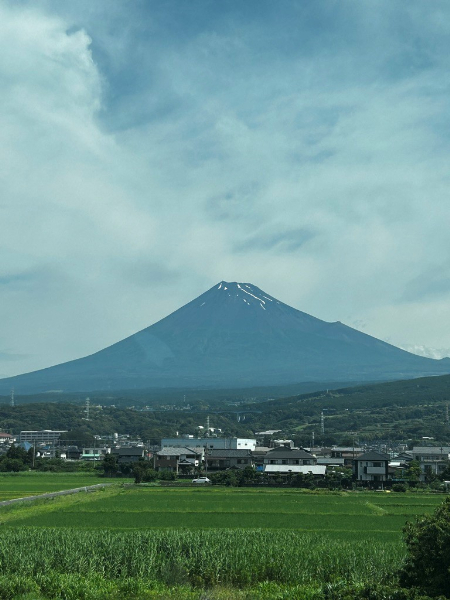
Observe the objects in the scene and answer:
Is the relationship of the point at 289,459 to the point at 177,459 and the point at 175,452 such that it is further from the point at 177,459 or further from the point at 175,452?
the point at 175,452

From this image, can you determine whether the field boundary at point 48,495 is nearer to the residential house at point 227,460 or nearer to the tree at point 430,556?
the residential house at point 227,460

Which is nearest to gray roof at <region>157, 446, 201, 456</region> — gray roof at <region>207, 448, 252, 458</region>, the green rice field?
gray roof at <region>207, 448, 252, 458</region>

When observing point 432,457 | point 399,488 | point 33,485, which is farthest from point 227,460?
point 33,485

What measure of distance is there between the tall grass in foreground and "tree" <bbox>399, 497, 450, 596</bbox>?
1747mm

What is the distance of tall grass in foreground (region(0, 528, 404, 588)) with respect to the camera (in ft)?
48.3

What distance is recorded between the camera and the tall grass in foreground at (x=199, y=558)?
48.3 feet

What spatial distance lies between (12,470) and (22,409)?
82894 mm

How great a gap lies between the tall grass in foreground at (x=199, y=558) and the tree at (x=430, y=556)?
68.8 inches

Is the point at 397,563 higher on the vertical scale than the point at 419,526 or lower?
lower

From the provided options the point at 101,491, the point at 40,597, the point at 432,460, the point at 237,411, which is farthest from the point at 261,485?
the point at 237,411

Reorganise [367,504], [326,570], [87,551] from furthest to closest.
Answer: [367,504] < [87,551] < [326,570]

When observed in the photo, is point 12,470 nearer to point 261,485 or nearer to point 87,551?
point 261,485

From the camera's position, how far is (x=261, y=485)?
43031mm

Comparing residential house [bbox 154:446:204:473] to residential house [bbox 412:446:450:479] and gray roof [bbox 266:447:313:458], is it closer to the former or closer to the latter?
gray roof [bbox 266:447:313:458]
